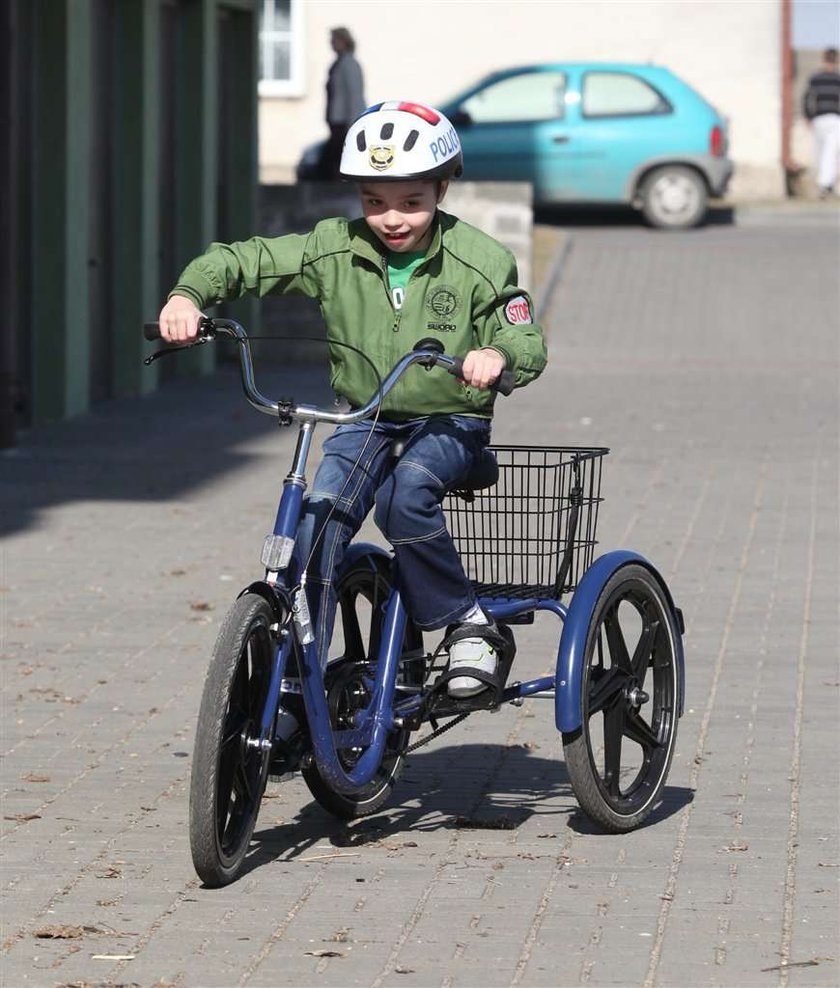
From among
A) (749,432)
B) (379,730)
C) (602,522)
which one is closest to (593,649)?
(379,730)

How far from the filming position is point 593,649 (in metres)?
5.68

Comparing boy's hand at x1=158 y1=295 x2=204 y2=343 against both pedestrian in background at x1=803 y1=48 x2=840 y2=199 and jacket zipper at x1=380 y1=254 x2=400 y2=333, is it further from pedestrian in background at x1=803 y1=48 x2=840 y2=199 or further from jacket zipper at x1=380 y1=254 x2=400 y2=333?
pedestrian in background at x1=803 y1=48 x2=840 y2=199

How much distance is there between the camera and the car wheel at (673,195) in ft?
90.9

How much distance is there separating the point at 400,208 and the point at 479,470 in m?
0.64

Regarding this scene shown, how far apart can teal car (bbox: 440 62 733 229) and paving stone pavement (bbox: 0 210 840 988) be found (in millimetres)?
13985

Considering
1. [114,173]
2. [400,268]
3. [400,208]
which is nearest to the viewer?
[400,208]

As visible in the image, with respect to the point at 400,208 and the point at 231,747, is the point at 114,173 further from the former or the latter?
the point at 231,747

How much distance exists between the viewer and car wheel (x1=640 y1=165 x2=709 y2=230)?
2770cm

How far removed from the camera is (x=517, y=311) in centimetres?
546

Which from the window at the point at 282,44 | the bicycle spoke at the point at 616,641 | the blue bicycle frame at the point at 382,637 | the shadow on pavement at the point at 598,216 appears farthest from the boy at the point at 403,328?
the window at the point at 282,44

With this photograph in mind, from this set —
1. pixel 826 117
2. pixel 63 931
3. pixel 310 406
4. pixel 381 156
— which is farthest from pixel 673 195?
pixel 63 931

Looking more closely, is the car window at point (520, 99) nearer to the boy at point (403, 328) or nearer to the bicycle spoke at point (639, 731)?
the bicycle spoke at point (639, 731)

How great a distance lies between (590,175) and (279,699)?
75.9 feet

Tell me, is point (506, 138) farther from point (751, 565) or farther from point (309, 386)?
point (751, 565)
